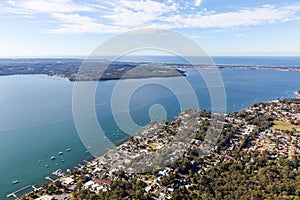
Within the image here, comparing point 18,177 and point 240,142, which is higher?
point 240,142

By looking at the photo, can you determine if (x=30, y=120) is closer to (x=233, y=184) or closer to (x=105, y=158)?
(x=105, y=158)

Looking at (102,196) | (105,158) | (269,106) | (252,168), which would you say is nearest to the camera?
(102,196)

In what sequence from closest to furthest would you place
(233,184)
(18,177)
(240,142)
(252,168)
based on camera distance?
(233,184), (252,168), (18,177), (240,142)

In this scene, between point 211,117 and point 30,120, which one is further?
point 30,120

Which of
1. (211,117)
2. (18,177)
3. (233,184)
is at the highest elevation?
(211,117)

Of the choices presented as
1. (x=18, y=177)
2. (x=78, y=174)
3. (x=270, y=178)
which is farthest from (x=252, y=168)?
(x=18, y=177)

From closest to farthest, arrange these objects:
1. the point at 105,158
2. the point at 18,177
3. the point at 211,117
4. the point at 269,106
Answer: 1. the point at 18,177
2. the point at 105,158
3. the point at 211,117
4. the point at 269,106

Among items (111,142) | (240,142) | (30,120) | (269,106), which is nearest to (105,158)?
(111,142)

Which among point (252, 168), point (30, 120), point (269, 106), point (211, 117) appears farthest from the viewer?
point (269, 106)

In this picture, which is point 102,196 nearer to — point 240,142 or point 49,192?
point 49,192
